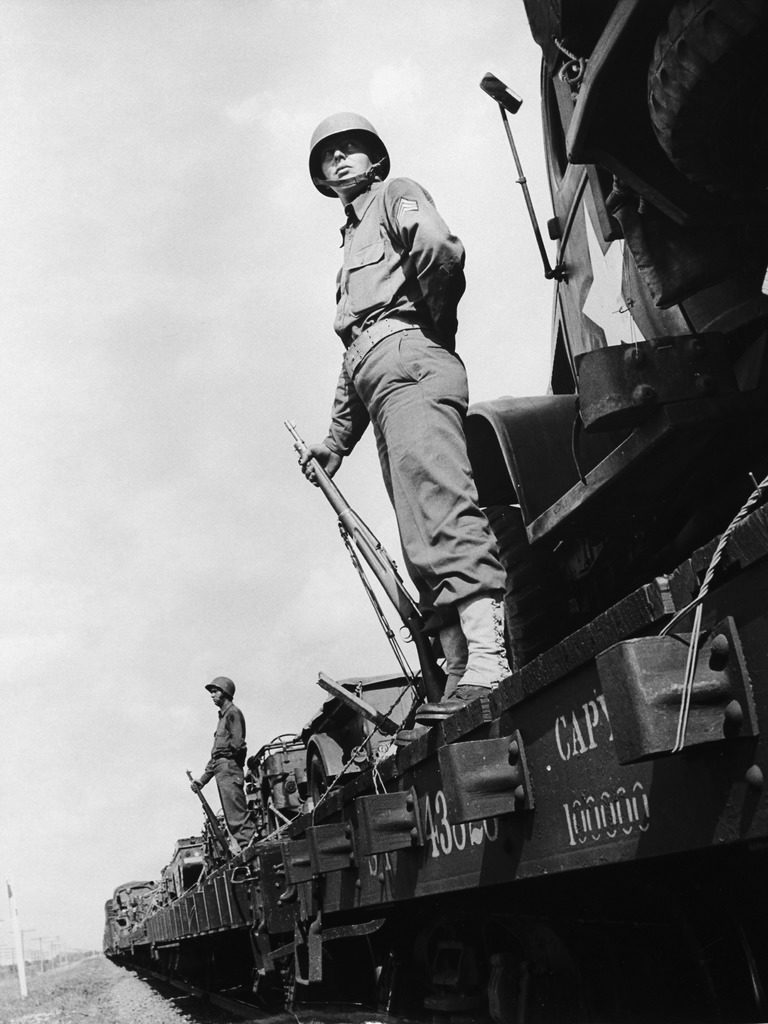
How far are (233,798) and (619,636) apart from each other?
13869 millimetres

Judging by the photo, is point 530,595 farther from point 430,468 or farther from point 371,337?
point 371,337

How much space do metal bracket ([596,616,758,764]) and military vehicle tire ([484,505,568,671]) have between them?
268 cm

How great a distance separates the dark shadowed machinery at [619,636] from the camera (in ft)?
5.83

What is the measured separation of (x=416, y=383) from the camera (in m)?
3.85

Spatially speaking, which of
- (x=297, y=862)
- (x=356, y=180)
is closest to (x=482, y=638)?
(x=297, y=862)

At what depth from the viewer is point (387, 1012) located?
4.41 metres

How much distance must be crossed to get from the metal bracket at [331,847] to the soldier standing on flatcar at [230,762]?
10.9 m

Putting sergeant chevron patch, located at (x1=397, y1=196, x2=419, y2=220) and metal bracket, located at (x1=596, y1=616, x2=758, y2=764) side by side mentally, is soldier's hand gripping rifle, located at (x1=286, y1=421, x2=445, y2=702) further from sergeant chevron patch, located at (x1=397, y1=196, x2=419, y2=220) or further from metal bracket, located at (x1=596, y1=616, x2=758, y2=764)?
metal bracket, located at (x1=596, y1=616, x2=758, y2=764)

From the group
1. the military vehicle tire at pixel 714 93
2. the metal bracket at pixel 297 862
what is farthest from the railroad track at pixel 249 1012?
the military vehicle tire at pixel 714 93

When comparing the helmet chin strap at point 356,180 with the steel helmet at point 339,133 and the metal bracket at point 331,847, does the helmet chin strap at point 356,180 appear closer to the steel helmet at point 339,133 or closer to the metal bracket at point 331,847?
the steel helmet at point 339,133

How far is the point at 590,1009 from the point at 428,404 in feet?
5.97

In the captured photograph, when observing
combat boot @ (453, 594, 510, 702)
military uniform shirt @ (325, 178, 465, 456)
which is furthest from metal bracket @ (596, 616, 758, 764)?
military uniform shirt @ (325, 178, 465, 456)

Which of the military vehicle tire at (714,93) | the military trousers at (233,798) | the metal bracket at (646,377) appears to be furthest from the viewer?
Answer: the military trousers at (233,798)

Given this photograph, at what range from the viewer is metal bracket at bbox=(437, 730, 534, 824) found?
8.10 feet
